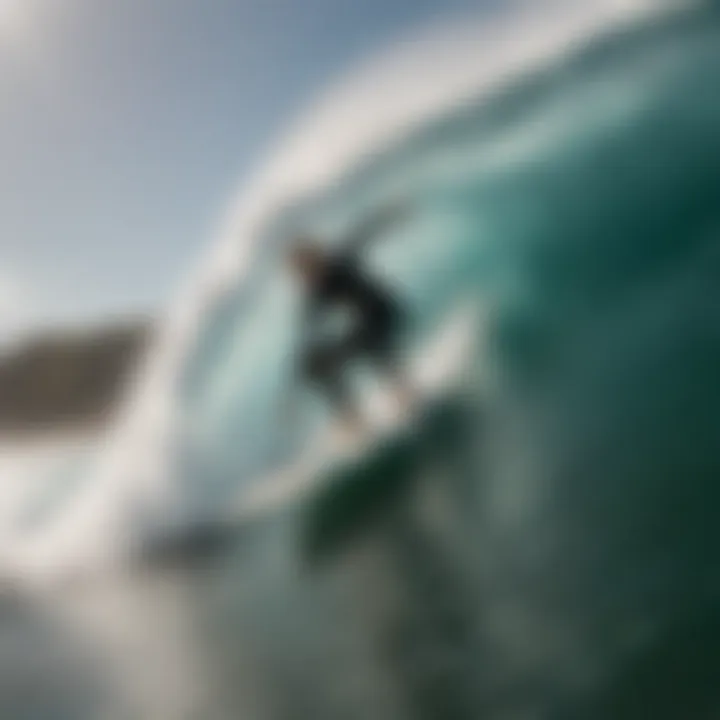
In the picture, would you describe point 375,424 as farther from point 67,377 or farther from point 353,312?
point 67,377

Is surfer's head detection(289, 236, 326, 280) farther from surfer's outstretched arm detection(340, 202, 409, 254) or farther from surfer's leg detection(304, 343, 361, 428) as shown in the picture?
surfer's leg detection(304, 343, 361, 428)

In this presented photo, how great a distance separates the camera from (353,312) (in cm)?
215

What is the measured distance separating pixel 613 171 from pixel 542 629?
4.16ft

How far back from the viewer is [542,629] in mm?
1469

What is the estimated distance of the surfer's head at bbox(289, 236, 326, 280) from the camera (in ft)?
7.30

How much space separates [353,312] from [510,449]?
0.52 meters

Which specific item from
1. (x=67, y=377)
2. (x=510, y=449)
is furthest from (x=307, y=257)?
(x=67, y=377)

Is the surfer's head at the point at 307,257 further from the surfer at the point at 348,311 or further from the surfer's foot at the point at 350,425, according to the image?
the surfer's foot at the point at 350,425

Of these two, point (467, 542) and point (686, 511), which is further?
point (467, 542)

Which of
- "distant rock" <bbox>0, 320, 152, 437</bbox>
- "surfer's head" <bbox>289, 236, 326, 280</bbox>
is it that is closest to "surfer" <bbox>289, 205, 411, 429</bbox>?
"surfer's head" <bbox>289, 236, 326, 280</bbox>

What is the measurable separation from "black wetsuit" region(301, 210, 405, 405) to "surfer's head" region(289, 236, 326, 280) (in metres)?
0.03

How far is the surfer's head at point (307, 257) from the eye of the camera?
2.23m

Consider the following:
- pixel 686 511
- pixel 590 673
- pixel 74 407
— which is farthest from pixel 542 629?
pixel 74 407

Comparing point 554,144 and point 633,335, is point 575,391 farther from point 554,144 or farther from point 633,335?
point 554,144
